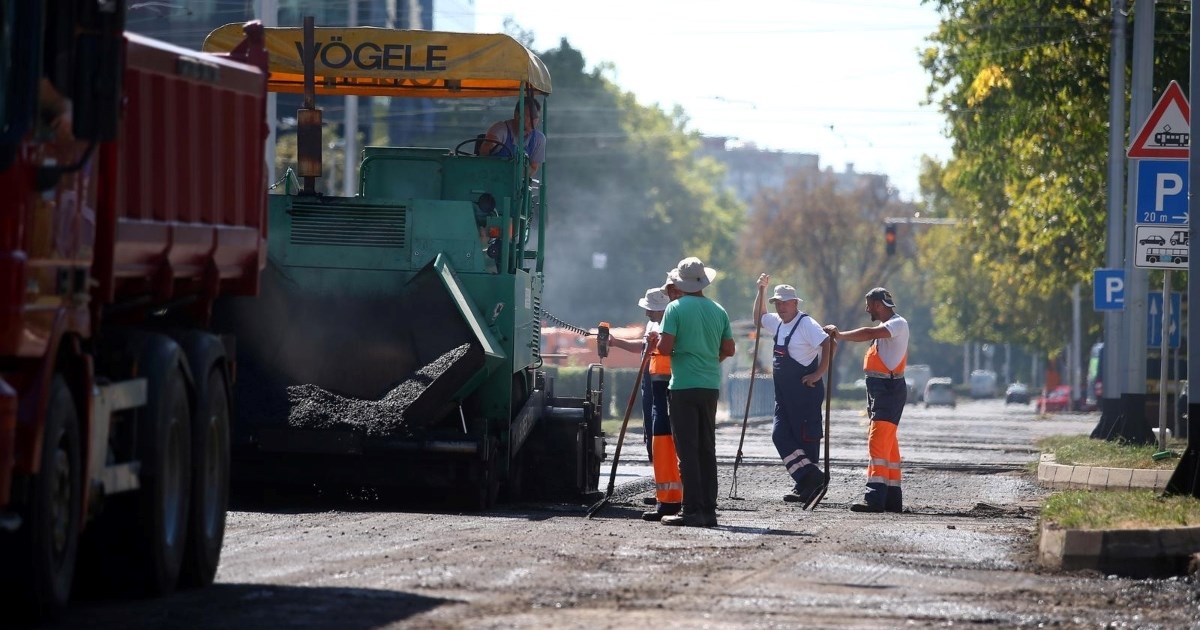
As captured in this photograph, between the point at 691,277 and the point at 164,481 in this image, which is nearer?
the point at 164,481

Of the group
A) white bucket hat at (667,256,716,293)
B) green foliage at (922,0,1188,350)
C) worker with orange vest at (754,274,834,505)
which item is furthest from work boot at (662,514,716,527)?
green foliage at (922,0,1188,350)

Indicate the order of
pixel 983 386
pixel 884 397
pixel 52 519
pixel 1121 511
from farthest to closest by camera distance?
pixel 983 386 < pixel 884 397 < pixel 1121 511 < pixel 52 519

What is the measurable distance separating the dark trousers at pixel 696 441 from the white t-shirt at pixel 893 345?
2754 millimetres

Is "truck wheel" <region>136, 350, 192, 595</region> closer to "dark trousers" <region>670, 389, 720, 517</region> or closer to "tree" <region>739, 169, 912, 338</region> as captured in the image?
"dark trousers" <region>670, 389, 720, 517</region>

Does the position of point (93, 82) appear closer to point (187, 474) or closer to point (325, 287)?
point (187, 474)

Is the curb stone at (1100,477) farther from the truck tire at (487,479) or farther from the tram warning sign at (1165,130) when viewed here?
the truck tire at (487,479)

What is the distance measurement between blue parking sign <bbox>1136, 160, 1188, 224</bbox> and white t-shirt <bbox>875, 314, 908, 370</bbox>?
2822mm

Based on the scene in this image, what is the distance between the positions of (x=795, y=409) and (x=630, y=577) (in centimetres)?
699

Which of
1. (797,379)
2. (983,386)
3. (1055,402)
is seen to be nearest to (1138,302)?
Answer: (797,379)

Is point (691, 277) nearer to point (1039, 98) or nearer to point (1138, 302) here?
point (1138, 302)

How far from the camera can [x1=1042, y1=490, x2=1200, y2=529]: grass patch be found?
9883 mm

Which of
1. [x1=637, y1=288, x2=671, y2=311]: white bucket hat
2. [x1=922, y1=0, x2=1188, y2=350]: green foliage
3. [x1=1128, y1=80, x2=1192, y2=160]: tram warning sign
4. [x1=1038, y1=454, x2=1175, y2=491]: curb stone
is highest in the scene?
[x1=922, y1=0, x2=1188, y2=350]: green foliage

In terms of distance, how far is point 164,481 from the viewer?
8.01 metres

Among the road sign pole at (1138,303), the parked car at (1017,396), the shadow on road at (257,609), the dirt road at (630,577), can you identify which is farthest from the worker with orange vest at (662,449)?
the parked car at (1017,396)
